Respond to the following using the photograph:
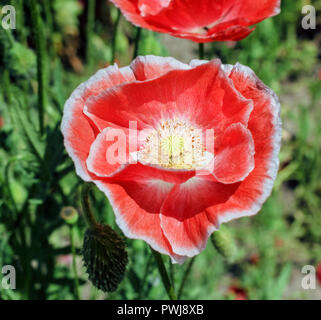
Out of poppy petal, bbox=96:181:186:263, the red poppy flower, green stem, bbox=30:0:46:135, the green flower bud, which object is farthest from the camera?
the green flower bud

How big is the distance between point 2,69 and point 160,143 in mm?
638

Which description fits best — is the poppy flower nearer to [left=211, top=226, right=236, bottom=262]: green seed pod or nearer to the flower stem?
the flower stem

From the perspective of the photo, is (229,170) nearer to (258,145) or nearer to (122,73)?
(258,145)

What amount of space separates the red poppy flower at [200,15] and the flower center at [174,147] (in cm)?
21

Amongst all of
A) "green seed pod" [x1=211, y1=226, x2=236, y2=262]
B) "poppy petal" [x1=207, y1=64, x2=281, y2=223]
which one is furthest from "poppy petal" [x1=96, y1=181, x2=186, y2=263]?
"green seed pod" [x1=211, y1=226, x2=236, y2=262]

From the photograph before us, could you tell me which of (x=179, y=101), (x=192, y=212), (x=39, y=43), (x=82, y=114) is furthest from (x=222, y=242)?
(x=39, y=43)

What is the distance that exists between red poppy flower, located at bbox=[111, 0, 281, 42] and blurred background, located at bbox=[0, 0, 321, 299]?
0.56ft

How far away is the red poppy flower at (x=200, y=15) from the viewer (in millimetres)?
888

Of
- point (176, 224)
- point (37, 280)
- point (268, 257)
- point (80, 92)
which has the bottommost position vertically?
point (268, 257)

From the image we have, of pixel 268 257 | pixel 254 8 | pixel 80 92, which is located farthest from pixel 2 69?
pixel 268 257

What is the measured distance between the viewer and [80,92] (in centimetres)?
83

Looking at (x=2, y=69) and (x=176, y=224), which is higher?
(x=2, y=69)

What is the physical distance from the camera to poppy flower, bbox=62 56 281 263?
2.54 feet

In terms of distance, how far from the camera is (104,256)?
899 mm
